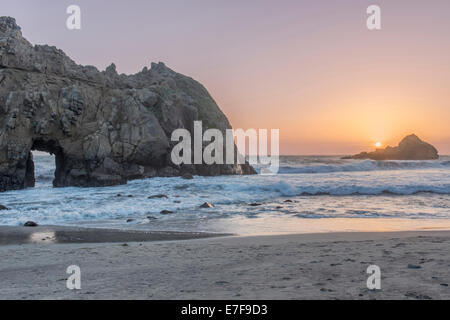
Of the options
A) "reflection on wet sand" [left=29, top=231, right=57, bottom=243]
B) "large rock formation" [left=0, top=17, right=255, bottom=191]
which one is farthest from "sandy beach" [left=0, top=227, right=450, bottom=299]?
"large rock formation" [left=0, top=17, right=255, bottom=191]

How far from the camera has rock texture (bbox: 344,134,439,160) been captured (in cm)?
9881

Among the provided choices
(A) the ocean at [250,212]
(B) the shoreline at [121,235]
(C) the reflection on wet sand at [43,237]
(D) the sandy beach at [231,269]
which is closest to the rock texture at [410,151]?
(A) the ocean at [250,212]

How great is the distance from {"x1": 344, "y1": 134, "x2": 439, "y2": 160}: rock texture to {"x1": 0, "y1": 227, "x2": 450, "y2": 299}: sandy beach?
3971 inches

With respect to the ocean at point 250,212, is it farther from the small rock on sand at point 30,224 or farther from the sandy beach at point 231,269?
the sandy beach at point 231,269

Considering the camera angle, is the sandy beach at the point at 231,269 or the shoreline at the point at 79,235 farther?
the shoreline at the point at 79,235

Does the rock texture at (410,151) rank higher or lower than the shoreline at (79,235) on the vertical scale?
higher

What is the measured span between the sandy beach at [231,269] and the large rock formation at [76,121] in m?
21.9

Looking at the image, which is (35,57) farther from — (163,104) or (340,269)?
(340,269)

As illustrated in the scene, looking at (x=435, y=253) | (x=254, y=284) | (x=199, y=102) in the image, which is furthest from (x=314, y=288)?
(x=199, y=102)

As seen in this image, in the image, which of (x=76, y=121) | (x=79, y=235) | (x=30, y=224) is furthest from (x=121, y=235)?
(x=76, y=121)

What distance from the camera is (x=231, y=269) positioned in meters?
5.55

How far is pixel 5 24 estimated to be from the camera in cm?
3152

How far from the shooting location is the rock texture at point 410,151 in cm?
9881
